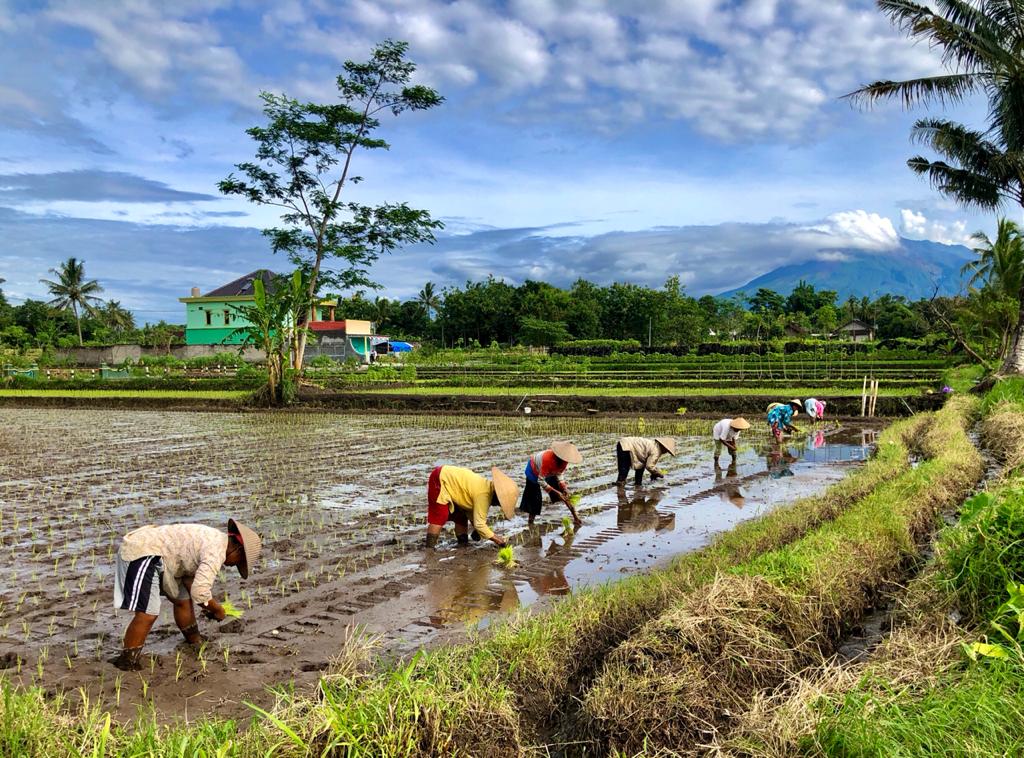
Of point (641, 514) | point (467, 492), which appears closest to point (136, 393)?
point (641, 514)

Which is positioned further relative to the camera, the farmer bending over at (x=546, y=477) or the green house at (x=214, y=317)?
the green house at (x=214, y=317)

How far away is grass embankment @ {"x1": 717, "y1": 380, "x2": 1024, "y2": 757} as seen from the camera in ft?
9.27

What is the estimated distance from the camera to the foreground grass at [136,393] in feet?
90.2

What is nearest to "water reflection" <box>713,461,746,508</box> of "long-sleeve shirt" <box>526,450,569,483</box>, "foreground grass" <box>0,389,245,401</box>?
"long-sleeve shirt" <box>526,450,569,483</box>

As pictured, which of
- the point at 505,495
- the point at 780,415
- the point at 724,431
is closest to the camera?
the point at 505,495

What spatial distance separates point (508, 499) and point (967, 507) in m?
3.47

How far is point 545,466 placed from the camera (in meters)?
7.59

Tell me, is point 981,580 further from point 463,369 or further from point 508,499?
point 463,369

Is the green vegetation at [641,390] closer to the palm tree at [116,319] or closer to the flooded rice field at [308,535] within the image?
the flooded rice field at [308,535]

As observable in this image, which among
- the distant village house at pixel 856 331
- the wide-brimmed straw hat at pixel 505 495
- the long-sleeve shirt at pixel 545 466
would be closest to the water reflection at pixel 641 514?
the long-sleeve shirt at pixel 545 466

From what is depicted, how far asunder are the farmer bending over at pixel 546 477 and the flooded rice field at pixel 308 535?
8.6 inches

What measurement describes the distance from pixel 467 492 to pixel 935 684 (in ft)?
13.3

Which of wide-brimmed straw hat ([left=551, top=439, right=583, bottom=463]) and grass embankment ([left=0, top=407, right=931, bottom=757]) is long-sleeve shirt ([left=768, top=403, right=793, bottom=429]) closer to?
wide-brimmed straw hat ([left=551, top=439, right=583, bottom=463])

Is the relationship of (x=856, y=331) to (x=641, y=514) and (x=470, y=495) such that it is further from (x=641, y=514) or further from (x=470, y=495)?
(x=470, y=495)
